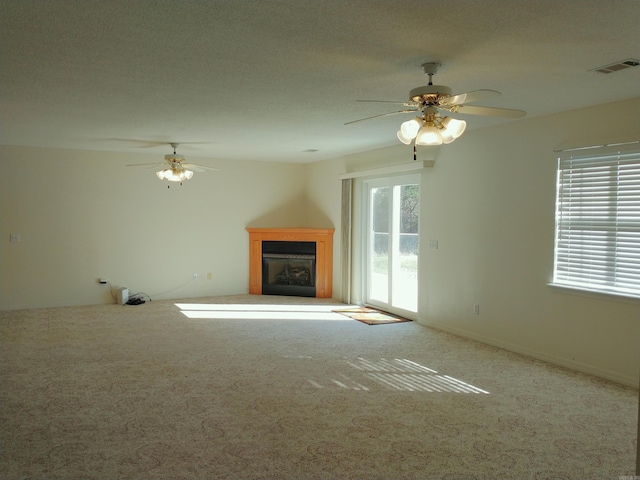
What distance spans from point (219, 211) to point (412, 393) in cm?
567

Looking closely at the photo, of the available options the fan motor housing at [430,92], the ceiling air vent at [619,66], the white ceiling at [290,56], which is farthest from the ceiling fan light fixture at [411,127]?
the ceiling air vent at [619,66]

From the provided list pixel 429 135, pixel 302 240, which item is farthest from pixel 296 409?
pixel 302 240

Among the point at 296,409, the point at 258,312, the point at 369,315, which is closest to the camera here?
the point at 296,409

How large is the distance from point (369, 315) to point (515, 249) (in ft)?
8.23

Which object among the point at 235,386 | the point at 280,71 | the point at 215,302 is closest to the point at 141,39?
the point at 280,71

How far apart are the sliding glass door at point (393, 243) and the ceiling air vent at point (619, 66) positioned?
3.32 metres

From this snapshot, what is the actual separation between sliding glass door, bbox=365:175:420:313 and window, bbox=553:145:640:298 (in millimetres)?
2209

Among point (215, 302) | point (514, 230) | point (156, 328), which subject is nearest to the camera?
point (514, 230)

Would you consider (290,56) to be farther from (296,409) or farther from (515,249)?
(515,249)

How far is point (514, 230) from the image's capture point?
16.9ft

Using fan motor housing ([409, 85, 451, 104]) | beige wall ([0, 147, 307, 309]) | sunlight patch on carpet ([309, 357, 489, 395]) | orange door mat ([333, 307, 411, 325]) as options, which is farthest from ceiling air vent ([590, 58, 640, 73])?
beige wall ([0, 147, 307, 309])

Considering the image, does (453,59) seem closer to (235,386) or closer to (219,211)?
(235,386)

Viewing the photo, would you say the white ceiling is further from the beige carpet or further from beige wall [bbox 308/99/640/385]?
the beige carpet

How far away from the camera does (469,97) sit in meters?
2.95
